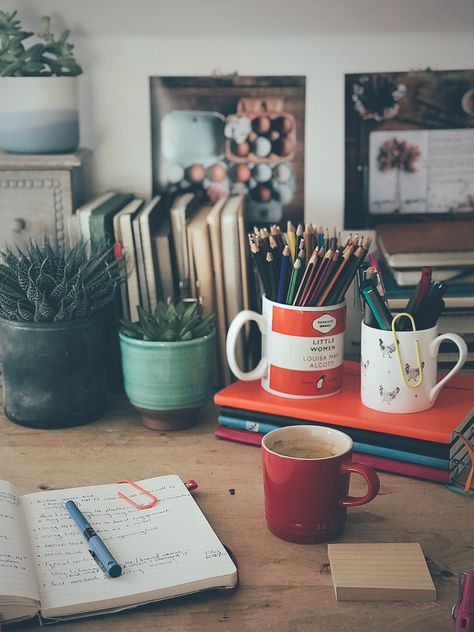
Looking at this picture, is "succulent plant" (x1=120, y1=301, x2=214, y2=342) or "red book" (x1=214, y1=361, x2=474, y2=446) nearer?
"red book" (x1=214, y1=361, x2=474, y2=446)

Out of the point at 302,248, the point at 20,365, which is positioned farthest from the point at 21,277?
the point at 302,248

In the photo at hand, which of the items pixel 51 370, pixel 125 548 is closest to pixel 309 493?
pixel 125 548

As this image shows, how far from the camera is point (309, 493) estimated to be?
805 millimetres

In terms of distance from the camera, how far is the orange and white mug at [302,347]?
3.42 feet

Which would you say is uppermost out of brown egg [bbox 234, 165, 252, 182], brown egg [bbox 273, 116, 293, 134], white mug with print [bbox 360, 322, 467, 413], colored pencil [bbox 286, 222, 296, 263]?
brown egg [bbox 273, 116, 293, 134]

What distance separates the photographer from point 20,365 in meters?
1.09

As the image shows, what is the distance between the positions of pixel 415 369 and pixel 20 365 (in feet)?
1.61

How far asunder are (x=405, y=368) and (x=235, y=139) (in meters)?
0.49

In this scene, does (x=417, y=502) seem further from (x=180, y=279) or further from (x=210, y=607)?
(x=180, y=279)

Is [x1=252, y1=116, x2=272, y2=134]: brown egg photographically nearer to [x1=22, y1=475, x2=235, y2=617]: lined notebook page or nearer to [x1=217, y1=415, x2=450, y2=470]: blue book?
[x1=217, y1=415, x2=450, y2=470]: blue book

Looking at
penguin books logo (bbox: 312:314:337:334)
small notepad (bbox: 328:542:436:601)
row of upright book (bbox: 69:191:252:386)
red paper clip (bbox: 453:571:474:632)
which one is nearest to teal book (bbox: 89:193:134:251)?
row of upright book (bbox: 69:191:252:386)

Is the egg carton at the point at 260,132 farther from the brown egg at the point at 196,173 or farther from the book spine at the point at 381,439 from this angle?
the book spine at the point at 381,439

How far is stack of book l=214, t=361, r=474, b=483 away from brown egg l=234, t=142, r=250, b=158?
38 cm

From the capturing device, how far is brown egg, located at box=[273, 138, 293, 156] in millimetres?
1288
